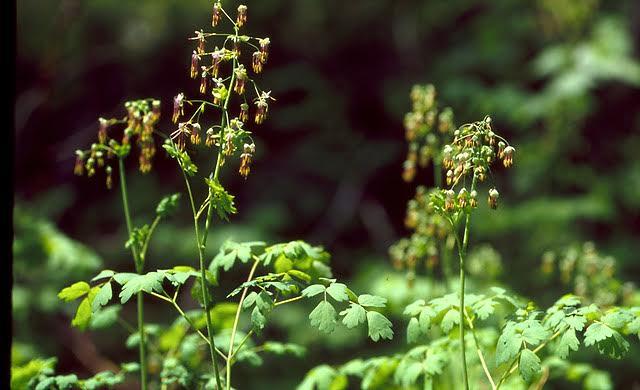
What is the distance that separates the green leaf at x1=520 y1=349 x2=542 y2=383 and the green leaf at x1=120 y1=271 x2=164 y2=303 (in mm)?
964

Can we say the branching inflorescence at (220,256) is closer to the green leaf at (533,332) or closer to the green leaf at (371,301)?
the green leaf at (371,301)

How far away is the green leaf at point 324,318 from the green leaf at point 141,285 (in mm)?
412

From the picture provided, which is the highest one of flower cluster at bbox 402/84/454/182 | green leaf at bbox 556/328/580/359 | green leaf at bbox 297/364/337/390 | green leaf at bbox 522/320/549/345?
flower cluster at bbox 402/84/454/182

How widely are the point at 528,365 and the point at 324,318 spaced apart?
546 millimetres

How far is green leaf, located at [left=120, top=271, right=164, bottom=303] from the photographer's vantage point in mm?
1854

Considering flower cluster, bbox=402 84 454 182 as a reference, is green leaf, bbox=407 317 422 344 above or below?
below

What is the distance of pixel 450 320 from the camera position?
2.13 metres

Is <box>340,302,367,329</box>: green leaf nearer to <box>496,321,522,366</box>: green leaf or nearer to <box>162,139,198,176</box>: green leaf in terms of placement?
<box>496,321,522,366</box>: green leaf

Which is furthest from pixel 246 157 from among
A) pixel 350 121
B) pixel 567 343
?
pixel 350 121

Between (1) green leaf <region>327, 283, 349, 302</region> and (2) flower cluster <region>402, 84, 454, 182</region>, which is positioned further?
(2) flower cluster <region>402, 84, 454, 182</region>

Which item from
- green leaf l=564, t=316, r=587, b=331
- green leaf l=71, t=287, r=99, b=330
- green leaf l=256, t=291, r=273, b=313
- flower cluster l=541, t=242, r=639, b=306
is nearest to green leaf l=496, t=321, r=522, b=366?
green leaf l=564, t=316, r=587, b=331

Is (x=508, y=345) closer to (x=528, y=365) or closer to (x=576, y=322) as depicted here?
(x=528, y=365)

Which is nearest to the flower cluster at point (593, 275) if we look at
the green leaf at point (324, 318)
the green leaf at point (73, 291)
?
the green leaf at point (324, 318)

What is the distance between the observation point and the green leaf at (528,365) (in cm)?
187
